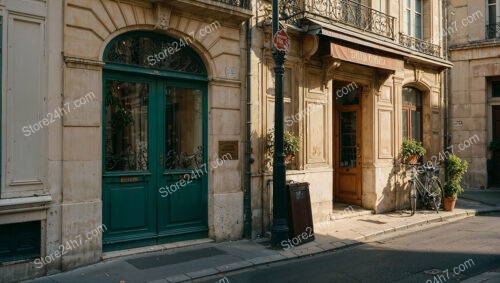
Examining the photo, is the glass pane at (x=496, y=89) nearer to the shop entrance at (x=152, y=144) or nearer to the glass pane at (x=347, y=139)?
the glass pane at (x=347, y=139)

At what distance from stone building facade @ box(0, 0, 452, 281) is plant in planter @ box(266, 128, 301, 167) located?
0.13 m

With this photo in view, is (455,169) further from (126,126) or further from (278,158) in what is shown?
(126,126)

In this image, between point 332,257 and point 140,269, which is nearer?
point 140,269

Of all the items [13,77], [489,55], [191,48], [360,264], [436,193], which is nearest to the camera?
[13,77]

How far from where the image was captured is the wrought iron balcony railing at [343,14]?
32.2 ft

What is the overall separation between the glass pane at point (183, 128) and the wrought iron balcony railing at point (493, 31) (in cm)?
1448

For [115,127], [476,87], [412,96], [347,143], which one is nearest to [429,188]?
[347,143]

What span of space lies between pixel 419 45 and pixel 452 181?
168 inches

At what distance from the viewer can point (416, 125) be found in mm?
14359

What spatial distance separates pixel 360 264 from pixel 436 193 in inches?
243

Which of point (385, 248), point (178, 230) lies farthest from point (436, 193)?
point (178, 230)

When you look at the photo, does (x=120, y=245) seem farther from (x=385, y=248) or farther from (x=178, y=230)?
(x=385, y=248)

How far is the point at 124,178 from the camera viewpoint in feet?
24.7

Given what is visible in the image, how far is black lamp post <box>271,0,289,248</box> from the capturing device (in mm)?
8195
